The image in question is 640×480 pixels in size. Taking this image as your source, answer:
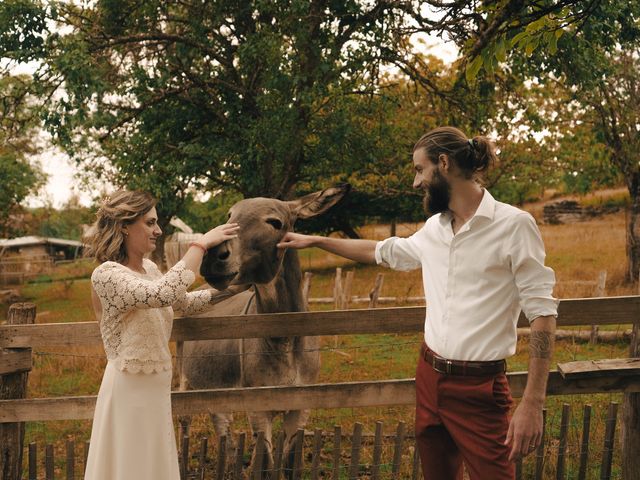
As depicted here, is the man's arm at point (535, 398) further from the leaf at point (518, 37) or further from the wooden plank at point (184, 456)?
the wooden plank at point (184, 456)

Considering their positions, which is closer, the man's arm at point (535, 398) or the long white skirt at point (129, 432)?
the man's arm at point (535, 398)

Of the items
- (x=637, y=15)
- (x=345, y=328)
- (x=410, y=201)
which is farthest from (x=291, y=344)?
(x=410, y=201)

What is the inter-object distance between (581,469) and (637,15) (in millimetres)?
6950

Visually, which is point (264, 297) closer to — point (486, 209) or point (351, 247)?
point (351, 247)

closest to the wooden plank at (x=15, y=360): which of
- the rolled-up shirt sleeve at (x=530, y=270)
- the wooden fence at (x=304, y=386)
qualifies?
the wooden fence at (x=304, y=386)

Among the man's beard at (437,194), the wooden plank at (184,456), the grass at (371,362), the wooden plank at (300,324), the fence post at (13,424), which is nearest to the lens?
the man's beard at (437,194)

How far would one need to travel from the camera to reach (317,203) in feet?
15.0

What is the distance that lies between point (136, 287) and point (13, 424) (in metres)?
2.07

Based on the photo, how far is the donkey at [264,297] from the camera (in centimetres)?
423

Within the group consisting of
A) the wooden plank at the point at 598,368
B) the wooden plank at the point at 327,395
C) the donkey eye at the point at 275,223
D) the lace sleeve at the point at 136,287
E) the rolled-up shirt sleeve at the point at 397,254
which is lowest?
the wooden plank at the point at 327,395

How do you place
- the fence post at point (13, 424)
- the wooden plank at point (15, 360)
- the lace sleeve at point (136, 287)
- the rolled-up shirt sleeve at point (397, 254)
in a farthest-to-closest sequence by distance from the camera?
the fence post at point (13, 424) < the wooden plank at point (15, 360) < the rolled-up shirt sleeve at point (397, 254) < the lace sleeve at point (136, 287)

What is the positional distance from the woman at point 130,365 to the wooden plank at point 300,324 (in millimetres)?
692

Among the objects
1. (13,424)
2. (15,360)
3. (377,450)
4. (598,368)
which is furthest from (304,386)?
(13,424)

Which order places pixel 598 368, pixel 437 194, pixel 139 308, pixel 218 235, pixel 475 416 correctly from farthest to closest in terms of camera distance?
pixel 598 368
pixel 218 235
pixel 139 308
pixel 437 194
pixel 475 416
